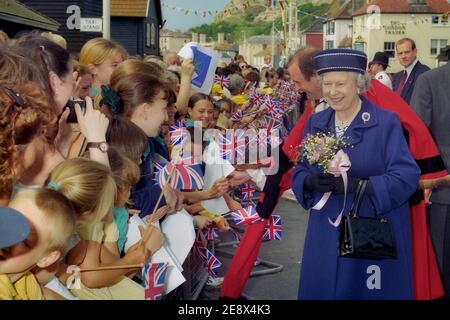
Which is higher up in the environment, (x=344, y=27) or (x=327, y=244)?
(x=344, y=27)

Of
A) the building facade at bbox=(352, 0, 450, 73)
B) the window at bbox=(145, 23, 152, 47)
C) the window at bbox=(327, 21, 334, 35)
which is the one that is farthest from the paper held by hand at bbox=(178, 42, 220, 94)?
the window at bbox=(327, 21, 334, 35)

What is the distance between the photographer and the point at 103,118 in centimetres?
353

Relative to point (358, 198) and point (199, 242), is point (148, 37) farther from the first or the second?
point (358, 198)

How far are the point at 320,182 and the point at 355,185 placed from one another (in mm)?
200

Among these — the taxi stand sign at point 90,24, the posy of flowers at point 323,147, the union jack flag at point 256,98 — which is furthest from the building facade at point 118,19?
the posy of flowers at point 323,147

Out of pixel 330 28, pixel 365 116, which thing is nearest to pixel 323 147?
pixel 365 116

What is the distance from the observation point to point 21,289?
8.20 ft

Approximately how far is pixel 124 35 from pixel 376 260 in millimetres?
36632

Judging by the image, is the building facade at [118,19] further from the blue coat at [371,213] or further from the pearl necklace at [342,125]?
the blue coat at [371,213]

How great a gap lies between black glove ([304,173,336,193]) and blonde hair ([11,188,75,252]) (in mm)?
1856

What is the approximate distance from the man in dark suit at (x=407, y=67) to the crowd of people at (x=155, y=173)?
14.0 feet

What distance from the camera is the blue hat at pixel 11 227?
182 cm
